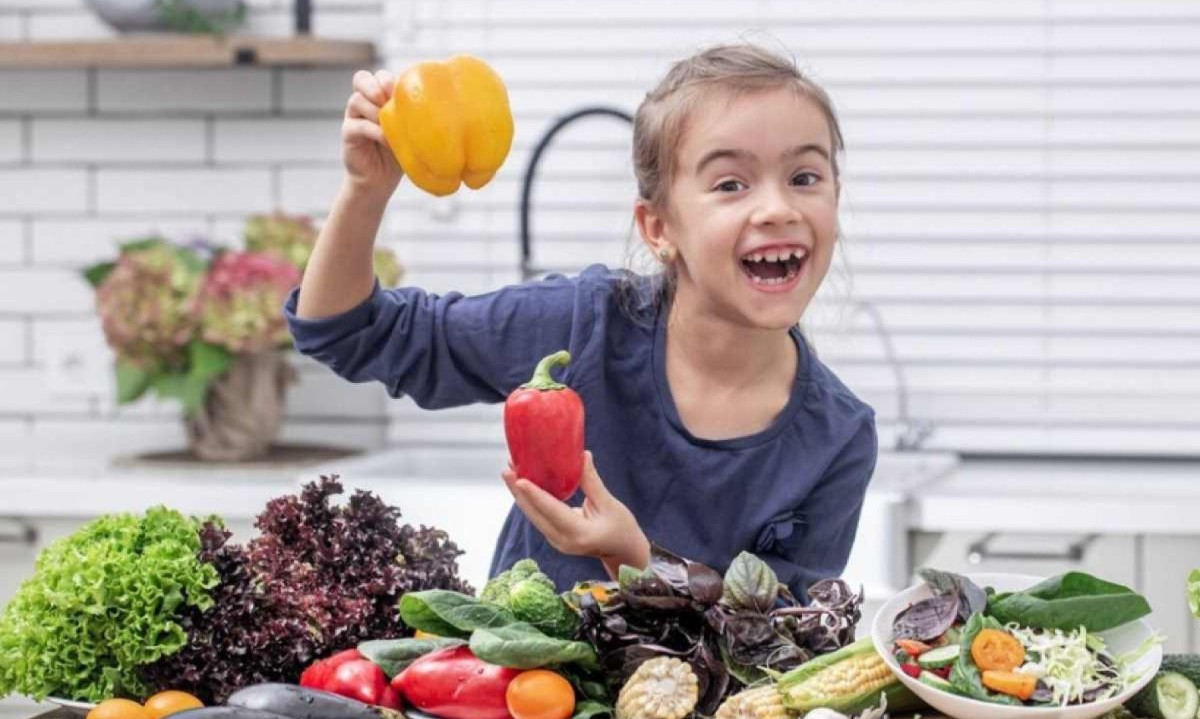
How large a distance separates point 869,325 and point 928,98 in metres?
0.48

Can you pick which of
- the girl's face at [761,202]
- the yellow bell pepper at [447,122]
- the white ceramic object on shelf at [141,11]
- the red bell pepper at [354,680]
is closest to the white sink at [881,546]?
the girl's face at [761,202]

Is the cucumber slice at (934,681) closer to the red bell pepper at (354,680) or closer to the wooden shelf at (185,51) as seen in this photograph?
the red bell pepper at (354,680)

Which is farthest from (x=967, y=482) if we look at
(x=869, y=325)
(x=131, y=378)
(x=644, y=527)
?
(x=131, y=378)

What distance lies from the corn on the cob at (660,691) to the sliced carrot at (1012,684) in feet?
0.77

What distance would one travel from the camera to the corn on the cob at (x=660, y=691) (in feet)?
4.36

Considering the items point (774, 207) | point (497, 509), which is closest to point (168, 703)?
point (774, 207)

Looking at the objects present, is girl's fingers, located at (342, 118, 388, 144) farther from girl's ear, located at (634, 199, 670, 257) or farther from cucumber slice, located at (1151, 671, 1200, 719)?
cucumber slice, located at (1151, 671, 1200, 719)

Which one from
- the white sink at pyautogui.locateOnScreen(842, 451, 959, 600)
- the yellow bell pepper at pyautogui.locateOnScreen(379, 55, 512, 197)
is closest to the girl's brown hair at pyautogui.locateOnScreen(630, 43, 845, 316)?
the yellow bell pepper at pyautogui.locateOnScreen(379, 55, 512, 197)

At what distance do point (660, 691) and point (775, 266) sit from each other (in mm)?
536

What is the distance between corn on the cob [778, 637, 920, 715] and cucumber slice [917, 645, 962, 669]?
1.2 inches

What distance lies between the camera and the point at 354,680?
4.58ft

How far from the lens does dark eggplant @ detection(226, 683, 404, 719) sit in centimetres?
132

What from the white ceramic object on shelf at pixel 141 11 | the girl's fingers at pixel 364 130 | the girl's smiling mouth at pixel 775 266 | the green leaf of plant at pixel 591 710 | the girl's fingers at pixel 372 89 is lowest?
the green leaf of plant at pixel 591 710

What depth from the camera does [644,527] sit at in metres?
1.89
